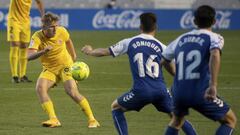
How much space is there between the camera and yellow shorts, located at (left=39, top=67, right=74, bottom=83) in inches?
517

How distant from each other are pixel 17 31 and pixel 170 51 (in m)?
10.2

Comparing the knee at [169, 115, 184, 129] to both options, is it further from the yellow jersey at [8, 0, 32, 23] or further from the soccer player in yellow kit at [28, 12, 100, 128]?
the yellow jersey at [8, 0, 32, 23]

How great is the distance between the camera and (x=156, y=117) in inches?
561

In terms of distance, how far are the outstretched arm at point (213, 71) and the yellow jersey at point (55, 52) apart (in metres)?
4.42

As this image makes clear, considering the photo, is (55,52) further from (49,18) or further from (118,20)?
(118,20)

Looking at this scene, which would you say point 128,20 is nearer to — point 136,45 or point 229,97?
point 229,97

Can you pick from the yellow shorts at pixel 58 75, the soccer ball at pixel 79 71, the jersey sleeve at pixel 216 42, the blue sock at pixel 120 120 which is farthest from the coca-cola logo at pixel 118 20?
the jersey sleeve at pixel 216 42

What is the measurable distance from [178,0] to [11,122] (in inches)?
1267

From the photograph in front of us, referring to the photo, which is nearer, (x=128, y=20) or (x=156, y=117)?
(x=156, y=117)

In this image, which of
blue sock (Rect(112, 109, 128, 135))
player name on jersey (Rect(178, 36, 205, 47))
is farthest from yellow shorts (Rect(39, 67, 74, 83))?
player name on jersey (Rect(178, 36, 205, 47))

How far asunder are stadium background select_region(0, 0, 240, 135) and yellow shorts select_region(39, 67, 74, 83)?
0.79 m

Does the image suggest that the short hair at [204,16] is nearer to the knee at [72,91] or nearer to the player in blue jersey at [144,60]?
the player in blue jersey at [144,60]

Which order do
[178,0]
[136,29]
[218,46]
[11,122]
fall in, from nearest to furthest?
[218,46] < [11,122] < [136,29] < [178,0]

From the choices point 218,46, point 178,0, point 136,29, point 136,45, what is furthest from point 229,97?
point 178,0
